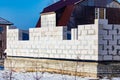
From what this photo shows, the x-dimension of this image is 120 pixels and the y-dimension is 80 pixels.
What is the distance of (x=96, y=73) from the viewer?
44.7 feet

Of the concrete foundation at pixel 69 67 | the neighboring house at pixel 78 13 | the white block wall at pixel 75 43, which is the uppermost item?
the neighboring house at pixel 78 13

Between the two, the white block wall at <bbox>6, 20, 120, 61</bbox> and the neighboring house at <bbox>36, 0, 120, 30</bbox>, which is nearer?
the white block wall at <bbox>6, 20, 120, 61</bbox>

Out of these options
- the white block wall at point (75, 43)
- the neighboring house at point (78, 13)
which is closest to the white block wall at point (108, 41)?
the white block wall at point (75, 43)

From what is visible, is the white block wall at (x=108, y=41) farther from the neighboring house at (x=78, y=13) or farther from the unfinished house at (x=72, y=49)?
the neighboring house at (x=78, y=13)

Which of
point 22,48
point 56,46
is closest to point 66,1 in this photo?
point 22,48

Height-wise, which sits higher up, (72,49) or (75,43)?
(75,43)

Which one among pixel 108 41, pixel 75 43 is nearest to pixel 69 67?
pixel 75 43

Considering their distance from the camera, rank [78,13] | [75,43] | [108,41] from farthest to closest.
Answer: [78,13] < [75,43] < [108,41]

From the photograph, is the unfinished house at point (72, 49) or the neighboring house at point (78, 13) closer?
the unfinished house at point (72, 49)

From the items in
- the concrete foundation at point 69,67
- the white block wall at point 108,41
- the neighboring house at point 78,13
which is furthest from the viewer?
the neighboring house at point 78,13

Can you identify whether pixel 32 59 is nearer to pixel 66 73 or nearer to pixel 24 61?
pixel 24 61

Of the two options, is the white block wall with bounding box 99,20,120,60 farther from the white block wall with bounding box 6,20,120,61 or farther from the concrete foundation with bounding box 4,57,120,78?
the concrete foundation with bounding box 4,57,120,78

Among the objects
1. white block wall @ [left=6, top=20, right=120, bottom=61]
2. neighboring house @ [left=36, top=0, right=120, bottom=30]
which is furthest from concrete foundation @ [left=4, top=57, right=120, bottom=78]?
neighboring house @ [left=36, top=0, right=120, bottom=30]

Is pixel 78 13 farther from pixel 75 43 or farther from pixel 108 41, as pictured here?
pixel 108 41
